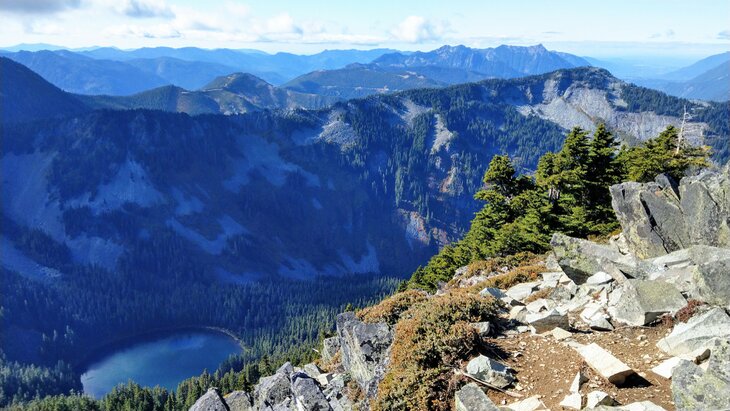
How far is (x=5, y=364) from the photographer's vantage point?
5650 inches

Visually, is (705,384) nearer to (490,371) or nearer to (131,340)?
(490,371)

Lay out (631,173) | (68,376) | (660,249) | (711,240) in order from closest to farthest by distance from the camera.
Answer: (711,240) < (660,249) < (631,173) < (68,376)

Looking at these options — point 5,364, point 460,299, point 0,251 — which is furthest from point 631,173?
point 0,251

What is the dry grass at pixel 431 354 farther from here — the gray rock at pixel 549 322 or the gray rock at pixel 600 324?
the gray rock at pixel 600 324

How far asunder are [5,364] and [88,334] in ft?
95.6

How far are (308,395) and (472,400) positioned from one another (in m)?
11.7

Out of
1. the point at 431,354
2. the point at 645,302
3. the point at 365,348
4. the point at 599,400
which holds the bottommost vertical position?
the point at 365,348

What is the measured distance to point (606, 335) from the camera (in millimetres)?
17391

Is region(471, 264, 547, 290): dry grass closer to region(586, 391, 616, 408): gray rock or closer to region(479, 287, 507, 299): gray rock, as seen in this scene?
region(479, 287, 507, 299): gray rock

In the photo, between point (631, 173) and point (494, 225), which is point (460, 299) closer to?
point (631, 173)

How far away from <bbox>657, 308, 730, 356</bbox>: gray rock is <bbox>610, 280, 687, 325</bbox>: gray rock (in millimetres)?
1561

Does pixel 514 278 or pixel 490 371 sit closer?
pixel 490 371

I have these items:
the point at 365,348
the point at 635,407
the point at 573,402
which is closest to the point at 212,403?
the point at 365,348

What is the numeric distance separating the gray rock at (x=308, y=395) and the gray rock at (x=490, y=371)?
31.5 ft
